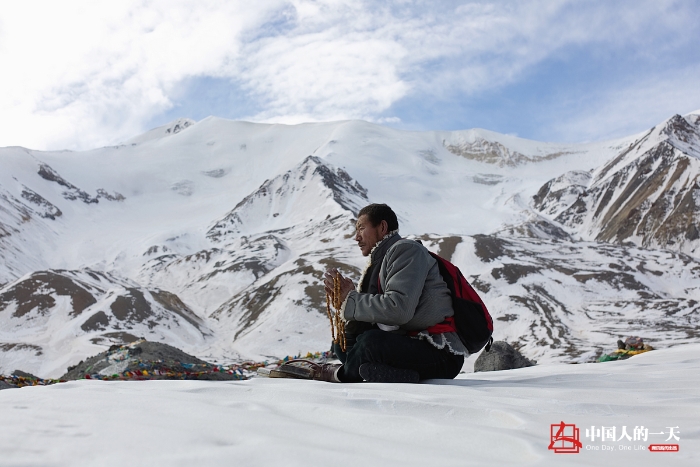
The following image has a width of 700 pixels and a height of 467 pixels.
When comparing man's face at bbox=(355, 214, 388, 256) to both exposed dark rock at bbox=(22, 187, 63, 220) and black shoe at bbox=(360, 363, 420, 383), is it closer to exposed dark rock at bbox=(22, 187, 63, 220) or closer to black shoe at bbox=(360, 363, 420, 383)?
black shoe at bbox=(360, 363, 420, 383)

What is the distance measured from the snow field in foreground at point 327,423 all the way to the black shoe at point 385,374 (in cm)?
42

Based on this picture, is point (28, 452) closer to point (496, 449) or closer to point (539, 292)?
point (496, 449)

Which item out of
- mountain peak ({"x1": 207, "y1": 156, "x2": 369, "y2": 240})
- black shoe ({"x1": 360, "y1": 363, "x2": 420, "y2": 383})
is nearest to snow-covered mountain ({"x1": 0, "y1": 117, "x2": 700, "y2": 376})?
mountain peak ({"x1": 207, "y1": 156, "x2": 369, "y2": 240})

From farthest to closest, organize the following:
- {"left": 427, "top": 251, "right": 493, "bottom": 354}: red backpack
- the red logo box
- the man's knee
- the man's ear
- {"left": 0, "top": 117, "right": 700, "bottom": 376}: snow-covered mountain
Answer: {"left": 0, "top": 117, "right": 700, "bottom": 376}: snow-covered mountain
the man's ear
{"left": 427, "top": 251, "right": 493, "bottom": 354}: red backpack
the man's knee
the red logo box

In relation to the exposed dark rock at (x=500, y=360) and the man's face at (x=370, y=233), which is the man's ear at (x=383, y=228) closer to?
the man's face at (x=370, y=233)

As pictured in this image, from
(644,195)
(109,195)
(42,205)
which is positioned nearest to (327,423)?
(644,195)

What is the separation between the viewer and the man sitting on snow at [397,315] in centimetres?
463

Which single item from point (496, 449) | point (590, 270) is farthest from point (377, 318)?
point (590, 270)

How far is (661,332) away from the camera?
31.1 m

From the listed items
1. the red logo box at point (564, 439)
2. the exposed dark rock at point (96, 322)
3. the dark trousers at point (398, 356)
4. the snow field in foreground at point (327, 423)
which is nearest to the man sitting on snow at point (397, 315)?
the dark trousers at point (398, 356)

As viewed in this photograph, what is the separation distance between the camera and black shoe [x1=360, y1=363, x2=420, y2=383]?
461 cm

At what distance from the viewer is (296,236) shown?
2687 inches

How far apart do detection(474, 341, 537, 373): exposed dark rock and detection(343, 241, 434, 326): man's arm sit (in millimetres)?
7986

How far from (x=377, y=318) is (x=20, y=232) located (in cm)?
8587
